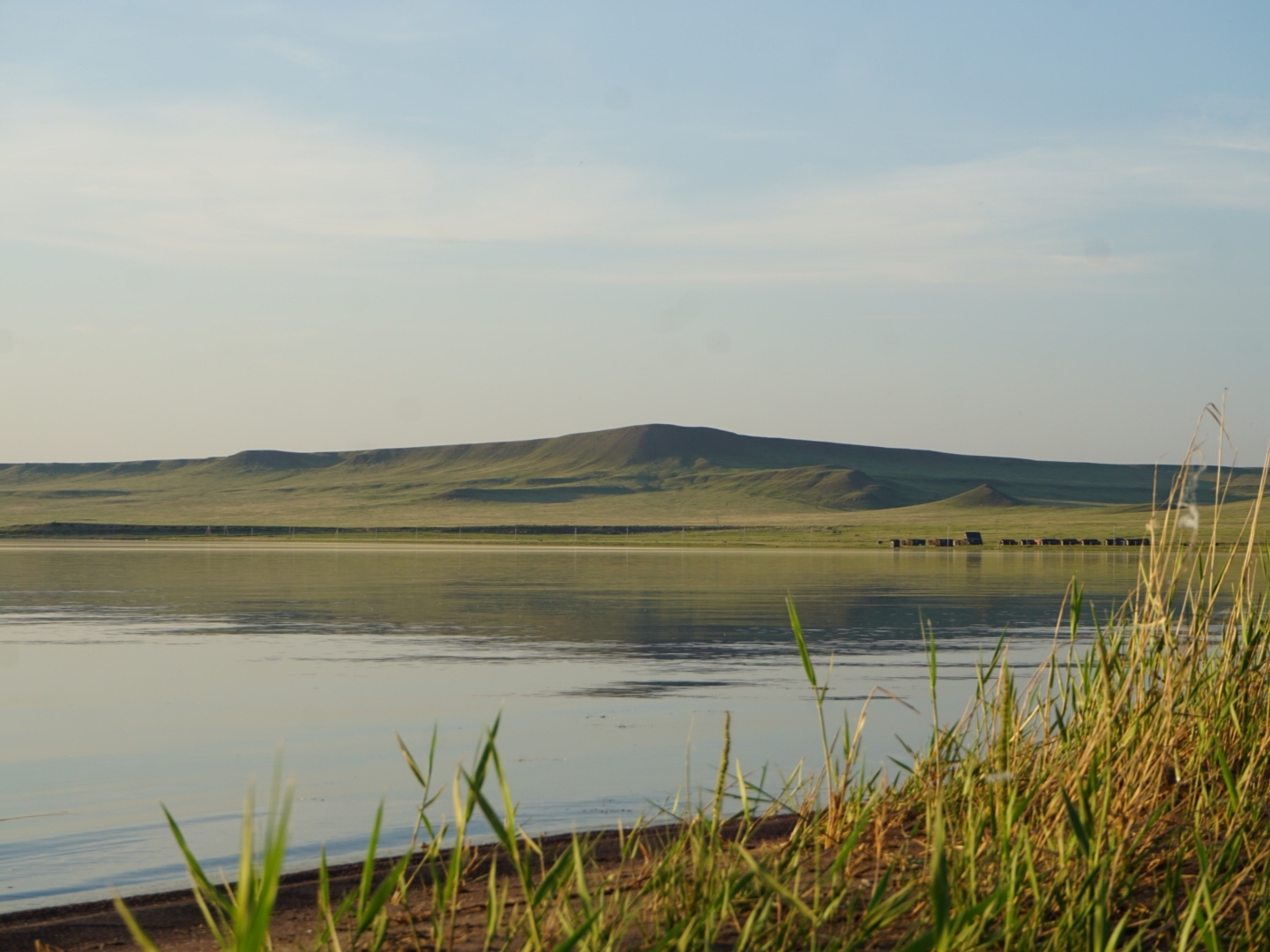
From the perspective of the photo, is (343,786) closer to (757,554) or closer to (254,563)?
(254,563)

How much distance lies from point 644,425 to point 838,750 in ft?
617

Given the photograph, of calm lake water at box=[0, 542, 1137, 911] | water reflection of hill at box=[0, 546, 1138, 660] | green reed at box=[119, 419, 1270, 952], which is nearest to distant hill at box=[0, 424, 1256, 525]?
water reflection of hill at box=[0, 546, 1138, 660]

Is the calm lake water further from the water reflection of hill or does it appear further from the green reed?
the green reed

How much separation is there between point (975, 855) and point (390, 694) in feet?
26.2

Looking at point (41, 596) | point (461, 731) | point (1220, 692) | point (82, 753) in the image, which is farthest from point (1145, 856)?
point (41, 596)

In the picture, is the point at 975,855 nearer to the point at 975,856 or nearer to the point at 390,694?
the point at 975,856

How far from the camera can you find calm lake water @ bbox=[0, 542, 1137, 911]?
6.71m

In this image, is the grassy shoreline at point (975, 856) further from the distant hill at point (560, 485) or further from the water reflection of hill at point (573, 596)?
the distant hill at point (560, 485)

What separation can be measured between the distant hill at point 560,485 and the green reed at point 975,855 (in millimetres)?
103102

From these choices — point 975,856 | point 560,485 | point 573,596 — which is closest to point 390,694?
point 975,856

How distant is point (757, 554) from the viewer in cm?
4906

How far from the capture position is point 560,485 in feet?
524

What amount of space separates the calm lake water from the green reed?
24.6 inches

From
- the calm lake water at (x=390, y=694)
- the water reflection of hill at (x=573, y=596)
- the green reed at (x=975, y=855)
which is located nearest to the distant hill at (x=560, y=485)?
the water reflection of hill at (x=573, y=596)
